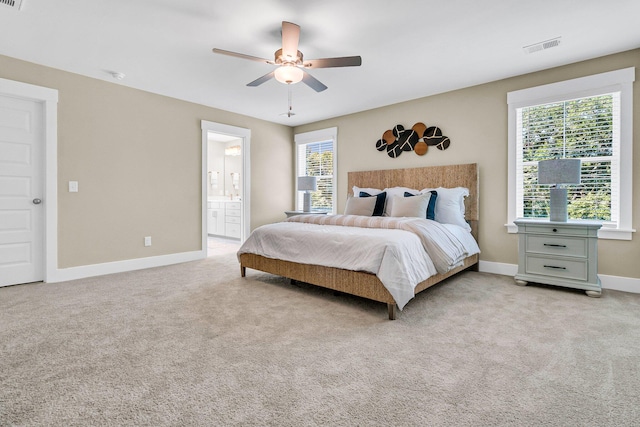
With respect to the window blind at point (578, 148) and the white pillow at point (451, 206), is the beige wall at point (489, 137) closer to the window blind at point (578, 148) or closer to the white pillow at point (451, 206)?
the window blind at point (578, 148)

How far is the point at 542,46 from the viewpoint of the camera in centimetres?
306

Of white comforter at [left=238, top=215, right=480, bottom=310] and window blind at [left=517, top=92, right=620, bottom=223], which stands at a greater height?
window blind at [left=517, top=92, right=620, bottom=223]

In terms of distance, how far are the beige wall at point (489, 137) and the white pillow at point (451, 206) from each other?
0.33 metres

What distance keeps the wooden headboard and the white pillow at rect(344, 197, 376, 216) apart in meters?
0.78

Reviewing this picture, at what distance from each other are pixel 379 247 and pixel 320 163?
149 inches

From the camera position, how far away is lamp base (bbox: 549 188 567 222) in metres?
3.25

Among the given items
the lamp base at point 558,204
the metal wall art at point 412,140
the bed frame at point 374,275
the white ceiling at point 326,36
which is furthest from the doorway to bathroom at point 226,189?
the lamp base at point 558,204

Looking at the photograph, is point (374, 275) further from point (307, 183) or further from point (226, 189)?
point (226, 189)

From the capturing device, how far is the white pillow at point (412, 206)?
3740 mm

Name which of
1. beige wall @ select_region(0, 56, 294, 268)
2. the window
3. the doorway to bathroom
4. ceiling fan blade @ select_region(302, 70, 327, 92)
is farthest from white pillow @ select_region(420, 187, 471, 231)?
beige wall @ select_region(0, 56, 294, 268)

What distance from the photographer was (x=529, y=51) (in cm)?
317

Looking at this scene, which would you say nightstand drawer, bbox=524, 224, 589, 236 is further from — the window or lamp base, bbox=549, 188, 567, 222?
the window

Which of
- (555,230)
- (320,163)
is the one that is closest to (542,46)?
(555,230)

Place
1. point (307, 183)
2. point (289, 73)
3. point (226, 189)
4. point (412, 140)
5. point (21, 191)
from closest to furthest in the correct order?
point (289, 73)
point (21, 191)
point (412, 140)
point (307, 183)
point (226, 189)
